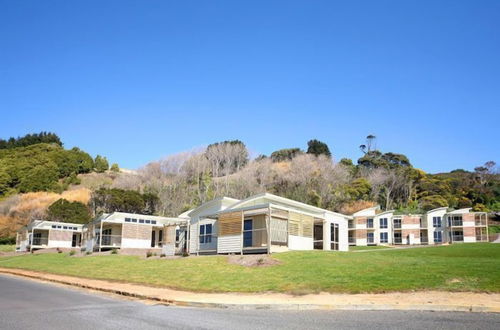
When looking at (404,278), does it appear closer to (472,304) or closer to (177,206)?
(472,304)

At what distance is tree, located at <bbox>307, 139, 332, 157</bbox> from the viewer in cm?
10225

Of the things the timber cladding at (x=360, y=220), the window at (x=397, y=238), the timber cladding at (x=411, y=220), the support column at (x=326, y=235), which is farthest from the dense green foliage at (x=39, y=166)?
the support column at (x=326, y=235)

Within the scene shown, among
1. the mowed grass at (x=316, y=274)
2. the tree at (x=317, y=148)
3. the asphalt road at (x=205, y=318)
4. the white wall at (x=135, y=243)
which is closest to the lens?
the asphalt road at (x=205, y=318)

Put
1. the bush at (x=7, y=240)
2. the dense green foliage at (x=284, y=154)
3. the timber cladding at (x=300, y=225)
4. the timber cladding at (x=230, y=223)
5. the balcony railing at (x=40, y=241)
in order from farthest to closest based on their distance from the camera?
1. the dense green foliage at (x=284, y=154)
2. the bush at (x=7, y=240)
3. the balcony railing at (x=40, y=241)
4. the timber cladding at (x=300, y=225)
5. the timber cladding at (x=230, y=223)

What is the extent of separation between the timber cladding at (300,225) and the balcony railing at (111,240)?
948 inches

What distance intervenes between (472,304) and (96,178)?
94.3 meters

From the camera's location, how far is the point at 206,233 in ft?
114

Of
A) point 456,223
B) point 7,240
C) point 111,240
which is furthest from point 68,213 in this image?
point 456,223

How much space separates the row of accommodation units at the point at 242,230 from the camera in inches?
1187

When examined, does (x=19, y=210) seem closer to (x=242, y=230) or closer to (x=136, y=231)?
(x=136, y=231)

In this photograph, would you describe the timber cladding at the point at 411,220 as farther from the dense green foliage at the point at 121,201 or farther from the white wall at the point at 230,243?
the white wall at the point at 230,243

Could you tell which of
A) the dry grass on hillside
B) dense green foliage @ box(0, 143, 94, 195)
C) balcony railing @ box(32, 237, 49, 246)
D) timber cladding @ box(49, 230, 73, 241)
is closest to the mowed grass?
timber cladding @ box(49, 230, 73, 241)

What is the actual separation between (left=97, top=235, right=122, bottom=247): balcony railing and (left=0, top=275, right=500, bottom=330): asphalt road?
33.8 metres

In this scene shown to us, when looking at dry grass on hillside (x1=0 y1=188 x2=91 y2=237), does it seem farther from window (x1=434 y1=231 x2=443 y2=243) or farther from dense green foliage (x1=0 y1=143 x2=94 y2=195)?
window (x1=434 y1=231 x2=443 y2=243)
